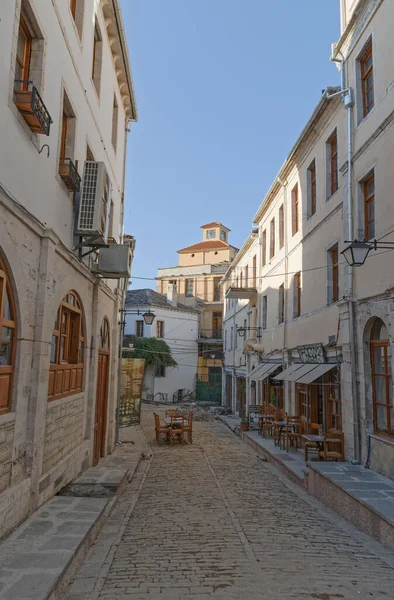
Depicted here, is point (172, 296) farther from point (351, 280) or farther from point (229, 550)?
point (229, 550)

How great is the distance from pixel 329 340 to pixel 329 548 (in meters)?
6.19

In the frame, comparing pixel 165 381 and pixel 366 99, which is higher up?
pixel 366 99

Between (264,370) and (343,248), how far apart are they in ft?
25.0

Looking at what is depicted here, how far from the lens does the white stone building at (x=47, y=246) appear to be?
16.6 ft

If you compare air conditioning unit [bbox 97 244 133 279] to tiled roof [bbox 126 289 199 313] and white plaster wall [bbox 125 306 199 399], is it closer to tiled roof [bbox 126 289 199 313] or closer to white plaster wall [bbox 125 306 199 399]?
white plaster wall [bbox 125 306 199 399]

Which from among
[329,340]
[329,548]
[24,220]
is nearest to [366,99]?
[329,340]

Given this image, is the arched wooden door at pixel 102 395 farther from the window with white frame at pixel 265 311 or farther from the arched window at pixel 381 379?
the window with white frame at pixel 265 311

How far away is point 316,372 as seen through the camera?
11227mm

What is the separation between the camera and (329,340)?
37.2 ft

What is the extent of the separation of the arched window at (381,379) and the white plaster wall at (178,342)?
90.9ft

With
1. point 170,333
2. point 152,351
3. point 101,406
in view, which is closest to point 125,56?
point 101,406

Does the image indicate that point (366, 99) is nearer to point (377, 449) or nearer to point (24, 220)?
point (377, 449)

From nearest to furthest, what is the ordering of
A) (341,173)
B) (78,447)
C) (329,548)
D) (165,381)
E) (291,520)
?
(329,548) → (291,520) → (78,447) → (341,173) → (165,381)

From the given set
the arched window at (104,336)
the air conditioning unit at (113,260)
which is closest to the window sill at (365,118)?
the air conditioning unit at (113,260)
